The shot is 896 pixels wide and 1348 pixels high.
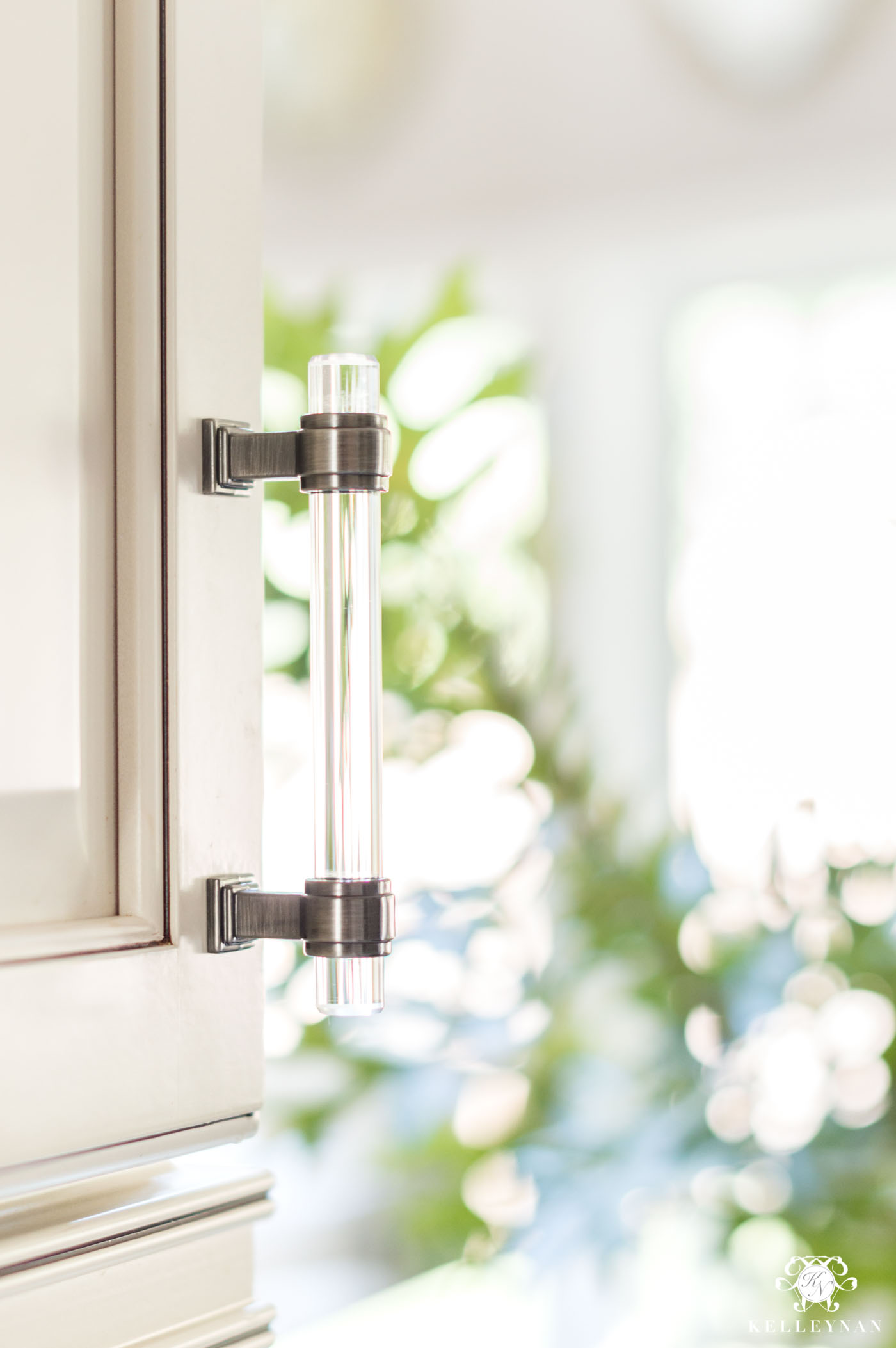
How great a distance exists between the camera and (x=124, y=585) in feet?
1.47

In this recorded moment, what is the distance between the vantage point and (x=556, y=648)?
203 cm

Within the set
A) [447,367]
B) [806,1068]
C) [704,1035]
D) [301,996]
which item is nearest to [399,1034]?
[301,996]

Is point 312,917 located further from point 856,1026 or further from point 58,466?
point 856,1026

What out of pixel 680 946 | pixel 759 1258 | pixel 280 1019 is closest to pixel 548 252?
pixel 680 946

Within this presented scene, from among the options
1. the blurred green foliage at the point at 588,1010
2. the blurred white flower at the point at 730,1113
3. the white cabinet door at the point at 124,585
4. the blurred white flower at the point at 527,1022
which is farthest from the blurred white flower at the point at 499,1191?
the white cabinet door at the point at 124,585

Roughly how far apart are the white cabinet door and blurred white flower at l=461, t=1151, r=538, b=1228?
4.38 ft

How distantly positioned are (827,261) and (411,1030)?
1167 millimetres

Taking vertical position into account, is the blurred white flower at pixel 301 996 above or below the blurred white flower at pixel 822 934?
below

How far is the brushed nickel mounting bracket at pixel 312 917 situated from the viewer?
17.7 inches

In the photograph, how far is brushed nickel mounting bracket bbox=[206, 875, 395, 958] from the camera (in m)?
0.45

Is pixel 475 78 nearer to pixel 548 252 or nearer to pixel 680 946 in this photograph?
pixel 548 252

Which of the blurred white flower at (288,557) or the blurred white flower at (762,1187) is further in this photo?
the blurred white flower at (288,557)

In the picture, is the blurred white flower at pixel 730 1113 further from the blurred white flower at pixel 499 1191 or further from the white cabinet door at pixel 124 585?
the white cabinet door at pixel 124 585

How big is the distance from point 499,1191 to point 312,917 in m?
1.45
